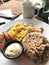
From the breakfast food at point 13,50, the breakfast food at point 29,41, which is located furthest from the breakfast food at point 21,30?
the breakfast food at point 13,50

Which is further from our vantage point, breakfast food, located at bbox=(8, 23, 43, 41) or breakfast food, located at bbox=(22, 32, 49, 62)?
breakfast food, located at bbox=(8, 23, 43, 41)

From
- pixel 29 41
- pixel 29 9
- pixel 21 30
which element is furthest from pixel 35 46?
pixel 29 9

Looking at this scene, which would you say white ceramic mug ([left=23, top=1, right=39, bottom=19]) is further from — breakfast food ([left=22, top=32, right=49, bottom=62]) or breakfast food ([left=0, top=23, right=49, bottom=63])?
breakfast food ([left=22, top=32, right=49, bottom=62])

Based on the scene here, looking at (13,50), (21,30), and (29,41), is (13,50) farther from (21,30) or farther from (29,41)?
(21,30)

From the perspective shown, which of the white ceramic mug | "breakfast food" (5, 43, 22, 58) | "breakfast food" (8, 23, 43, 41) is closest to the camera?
"breakfast food" (5, 43, 22, 58)

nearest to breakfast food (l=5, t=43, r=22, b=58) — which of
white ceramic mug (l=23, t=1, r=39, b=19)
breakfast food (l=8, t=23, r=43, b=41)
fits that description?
breakfast food (l=8, t=23, r=43, b=41)

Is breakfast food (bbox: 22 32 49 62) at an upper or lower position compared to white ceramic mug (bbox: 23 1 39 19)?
lower

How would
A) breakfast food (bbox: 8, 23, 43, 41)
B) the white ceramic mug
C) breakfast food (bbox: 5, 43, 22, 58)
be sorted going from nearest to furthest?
breakfast food (bbox: 5, 43, 22, 58)
breakfast food (bbox: 8, 23, 43, 41)
the white ceramic mug

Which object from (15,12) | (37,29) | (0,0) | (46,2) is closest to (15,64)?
(37,29)

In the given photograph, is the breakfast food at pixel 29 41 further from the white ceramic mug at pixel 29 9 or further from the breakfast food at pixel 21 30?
the white ceramic mug at pixel 29 9
